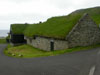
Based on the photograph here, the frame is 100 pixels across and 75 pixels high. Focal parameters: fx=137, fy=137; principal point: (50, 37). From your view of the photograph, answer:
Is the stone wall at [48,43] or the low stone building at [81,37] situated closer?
the low stone building at [81,37]

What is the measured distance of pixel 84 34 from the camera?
21.6 m

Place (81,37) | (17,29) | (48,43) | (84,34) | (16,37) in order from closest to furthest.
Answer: (81,37), (84,34), (48,43), (16,37), (17,29)

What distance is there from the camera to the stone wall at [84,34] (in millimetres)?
20453

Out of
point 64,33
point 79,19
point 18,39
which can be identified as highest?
point 79,19

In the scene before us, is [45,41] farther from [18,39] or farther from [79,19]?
[18,39]

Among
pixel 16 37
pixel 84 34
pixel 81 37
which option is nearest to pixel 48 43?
pixel 81 37

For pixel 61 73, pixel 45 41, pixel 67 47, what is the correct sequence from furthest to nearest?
1. pixel 45 41
2. pixel 67 47
3. pixel 61 73

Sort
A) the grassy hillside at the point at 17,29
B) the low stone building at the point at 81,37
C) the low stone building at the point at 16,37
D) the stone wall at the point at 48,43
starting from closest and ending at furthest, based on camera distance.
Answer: the low stone building at the point at 81,37
the stone wall at the point at 48,43
the low stone building at the point at 16,37
the grassy hillside at the point at 17,29

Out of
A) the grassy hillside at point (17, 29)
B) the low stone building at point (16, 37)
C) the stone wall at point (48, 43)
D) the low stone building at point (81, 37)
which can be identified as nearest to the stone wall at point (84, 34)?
the low stone building at point (81, 37)

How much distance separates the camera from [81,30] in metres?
21.3

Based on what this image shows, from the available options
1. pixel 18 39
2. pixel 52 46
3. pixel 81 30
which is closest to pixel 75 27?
pixel 81 30

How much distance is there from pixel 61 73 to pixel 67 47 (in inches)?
425

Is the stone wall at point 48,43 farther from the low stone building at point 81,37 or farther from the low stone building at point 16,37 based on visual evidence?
the low stone building at point 16,37

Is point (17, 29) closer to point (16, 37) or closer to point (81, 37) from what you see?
point (16, 37)
